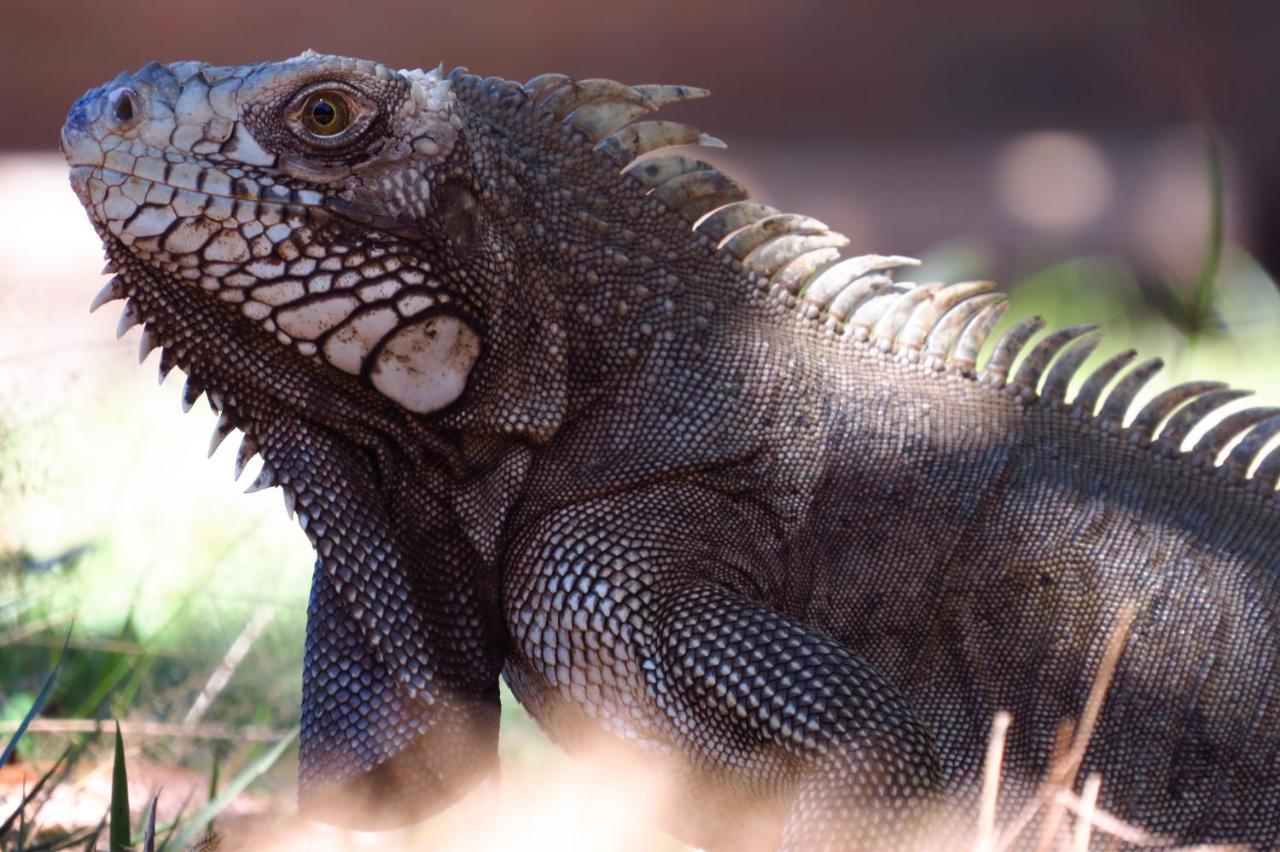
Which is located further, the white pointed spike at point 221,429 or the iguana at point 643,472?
the white pointed spike at point 221,429

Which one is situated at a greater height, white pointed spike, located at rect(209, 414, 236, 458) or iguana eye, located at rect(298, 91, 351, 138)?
iguana eye, located at rect(298, 91, 351, 138)

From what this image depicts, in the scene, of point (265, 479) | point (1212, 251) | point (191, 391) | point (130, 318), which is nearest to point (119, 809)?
point (265, 479)

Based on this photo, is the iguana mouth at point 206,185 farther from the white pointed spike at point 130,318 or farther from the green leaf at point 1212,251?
the green leaf at point 1212,251

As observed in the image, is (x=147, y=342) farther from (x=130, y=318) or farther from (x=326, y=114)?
(x=326, y=114)

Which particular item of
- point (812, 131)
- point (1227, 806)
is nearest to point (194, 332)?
point (1227, 806)

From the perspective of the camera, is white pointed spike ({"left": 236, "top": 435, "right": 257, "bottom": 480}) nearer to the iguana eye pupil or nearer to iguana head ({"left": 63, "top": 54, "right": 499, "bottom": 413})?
iguana head ({"left": 63, "top": 54, "right": 499, "bottom": 413})

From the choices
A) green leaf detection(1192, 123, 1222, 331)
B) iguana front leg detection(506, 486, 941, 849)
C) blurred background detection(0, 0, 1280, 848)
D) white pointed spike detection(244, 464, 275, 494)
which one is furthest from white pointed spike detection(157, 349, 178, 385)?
blurred background detection(0, 0, 1280, 848)

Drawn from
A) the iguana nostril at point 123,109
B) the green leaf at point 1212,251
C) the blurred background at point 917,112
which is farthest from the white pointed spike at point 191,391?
the blurred background at point 917,112

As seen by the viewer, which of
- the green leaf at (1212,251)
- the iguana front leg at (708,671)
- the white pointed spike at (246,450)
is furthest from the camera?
the green leaf at (1212,251)
